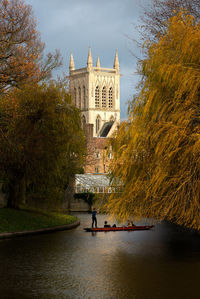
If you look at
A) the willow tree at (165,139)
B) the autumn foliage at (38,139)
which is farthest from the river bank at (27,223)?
the willow tree at (165,139)

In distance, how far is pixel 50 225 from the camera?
33469mm

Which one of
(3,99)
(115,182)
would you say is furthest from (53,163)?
(115,182)

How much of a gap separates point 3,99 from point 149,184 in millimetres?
15767

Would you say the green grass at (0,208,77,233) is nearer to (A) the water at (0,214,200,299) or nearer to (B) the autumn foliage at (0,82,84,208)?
(B) the autumn foliage at (0,82,84,208)

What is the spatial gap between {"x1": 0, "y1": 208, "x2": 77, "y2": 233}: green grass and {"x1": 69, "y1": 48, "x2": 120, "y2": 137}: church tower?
13780cm

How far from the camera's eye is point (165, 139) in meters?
17.7

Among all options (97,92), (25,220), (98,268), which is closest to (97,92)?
(97,92)

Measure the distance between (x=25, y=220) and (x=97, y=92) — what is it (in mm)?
150611

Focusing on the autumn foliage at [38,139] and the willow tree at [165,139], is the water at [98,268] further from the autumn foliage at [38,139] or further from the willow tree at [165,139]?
the autumn foliage at [38,139]

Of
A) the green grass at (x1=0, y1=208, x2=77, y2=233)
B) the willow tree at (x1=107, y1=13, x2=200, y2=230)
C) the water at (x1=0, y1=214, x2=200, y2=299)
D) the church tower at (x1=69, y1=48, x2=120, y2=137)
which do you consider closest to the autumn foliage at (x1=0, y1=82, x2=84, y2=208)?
the green grass at (x1=0, y1=208, x2=77, y2=233)

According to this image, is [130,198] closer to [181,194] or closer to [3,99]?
[181,194]

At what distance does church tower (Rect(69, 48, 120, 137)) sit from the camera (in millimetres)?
177500

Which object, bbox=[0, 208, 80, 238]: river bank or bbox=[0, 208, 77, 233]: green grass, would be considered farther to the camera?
bbox=[0, 208, 77, 233]: green grass

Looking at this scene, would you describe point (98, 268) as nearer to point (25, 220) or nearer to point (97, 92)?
point (25, 220)
